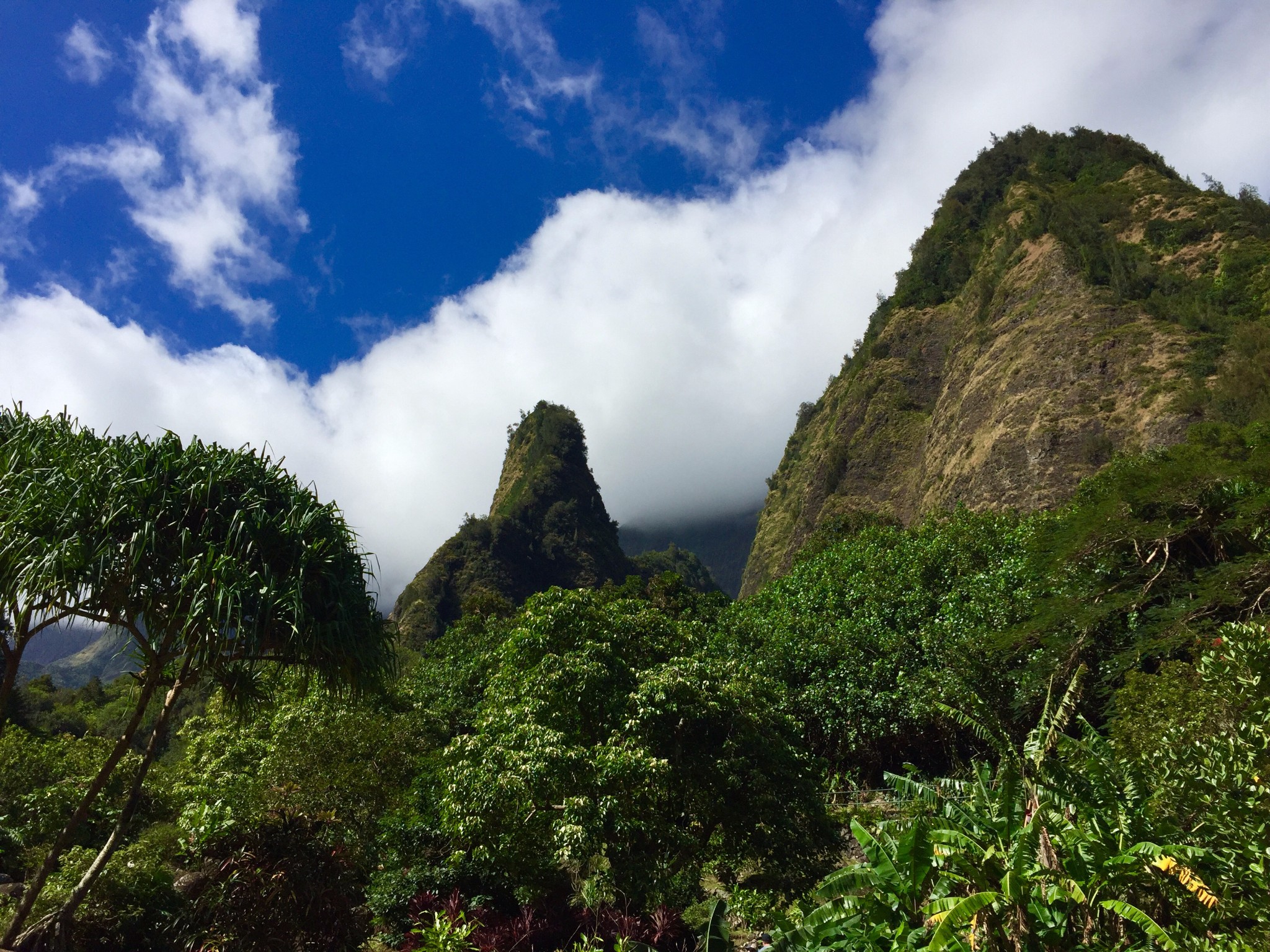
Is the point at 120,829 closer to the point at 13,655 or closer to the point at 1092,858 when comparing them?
the point at 13,655

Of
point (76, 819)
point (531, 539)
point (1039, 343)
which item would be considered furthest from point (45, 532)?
point (531, 539)

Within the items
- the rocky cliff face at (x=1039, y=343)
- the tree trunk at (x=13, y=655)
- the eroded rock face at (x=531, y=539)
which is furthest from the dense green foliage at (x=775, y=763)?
the eroded rock face at (x=531, y=539)

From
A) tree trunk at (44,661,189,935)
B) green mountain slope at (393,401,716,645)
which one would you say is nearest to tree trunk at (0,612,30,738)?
tree trunk at (44,661,189,935)

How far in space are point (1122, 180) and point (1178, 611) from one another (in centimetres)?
5849

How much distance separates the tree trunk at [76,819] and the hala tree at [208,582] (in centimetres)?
2

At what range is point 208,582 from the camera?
8.15 meters

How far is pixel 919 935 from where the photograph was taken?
4.59 metres

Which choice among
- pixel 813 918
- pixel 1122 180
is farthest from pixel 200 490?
pixel 1122 180

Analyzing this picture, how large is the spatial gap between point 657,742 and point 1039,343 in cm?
4771

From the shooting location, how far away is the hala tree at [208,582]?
25.8 feet

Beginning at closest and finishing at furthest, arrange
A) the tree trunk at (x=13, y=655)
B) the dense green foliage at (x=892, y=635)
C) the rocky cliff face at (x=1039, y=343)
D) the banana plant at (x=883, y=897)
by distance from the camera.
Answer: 1. the banana plant at (x=883, y=897)
2. the tree trunk at (x=13, y=655)
3. the dense green foliage at (x=892, y=635)
4. the rocky cliff face at (x=1039, y=343)

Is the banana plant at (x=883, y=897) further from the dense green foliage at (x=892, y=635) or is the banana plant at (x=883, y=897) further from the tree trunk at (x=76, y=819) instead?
the dense green foliage at (x=892, y=635)

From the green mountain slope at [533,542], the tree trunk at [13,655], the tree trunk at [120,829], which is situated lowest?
the tree trunk at [120,829]

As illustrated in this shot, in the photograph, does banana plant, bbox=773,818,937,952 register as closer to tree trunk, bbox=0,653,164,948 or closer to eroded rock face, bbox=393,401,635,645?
tree trunk, bbox=0,653,164,948
